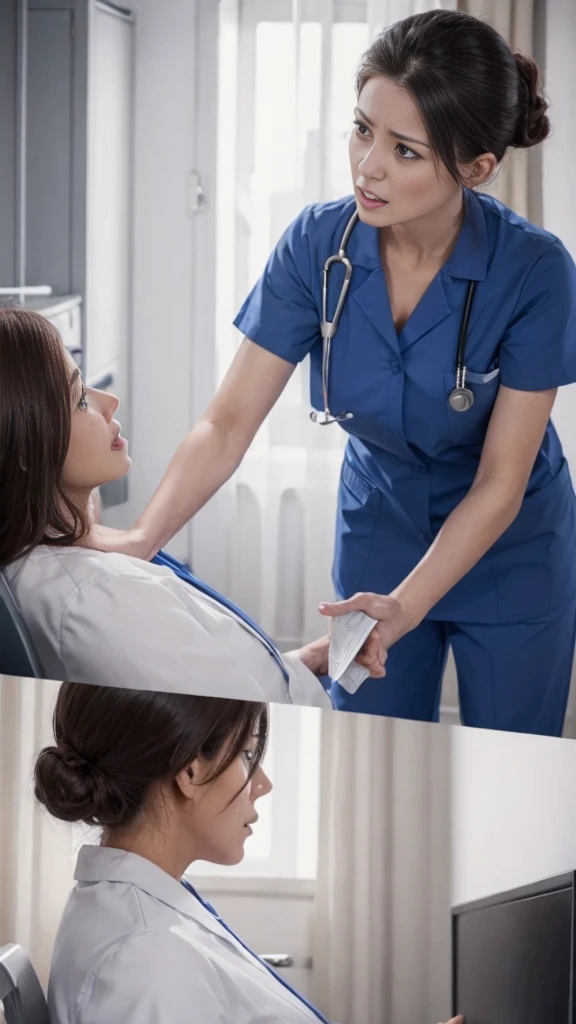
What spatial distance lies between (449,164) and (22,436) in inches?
17.2

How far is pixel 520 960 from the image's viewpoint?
2.21 ft

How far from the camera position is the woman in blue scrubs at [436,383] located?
3.03 ft

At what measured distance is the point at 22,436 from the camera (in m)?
0.95

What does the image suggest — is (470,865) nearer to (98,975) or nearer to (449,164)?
(98,975)

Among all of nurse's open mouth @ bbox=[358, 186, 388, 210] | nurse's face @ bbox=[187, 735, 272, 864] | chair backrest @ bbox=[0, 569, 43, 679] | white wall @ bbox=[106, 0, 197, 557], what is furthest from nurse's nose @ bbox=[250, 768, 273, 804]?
white wall @ bbox=[106, 0, 197, 557]

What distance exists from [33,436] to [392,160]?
15.5 inches

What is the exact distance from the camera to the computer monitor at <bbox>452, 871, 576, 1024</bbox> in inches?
26.4

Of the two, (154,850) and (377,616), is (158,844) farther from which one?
(377,616)

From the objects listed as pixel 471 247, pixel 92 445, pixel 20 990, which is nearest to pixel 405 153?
pixel 471 247

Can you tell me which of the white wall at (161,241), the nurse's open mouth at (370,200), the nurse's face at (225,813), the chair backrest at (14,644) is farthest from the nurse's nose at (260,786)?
the white wall at (161,241)

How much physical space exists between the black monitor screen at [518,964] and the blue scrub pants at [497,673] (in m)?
0.51

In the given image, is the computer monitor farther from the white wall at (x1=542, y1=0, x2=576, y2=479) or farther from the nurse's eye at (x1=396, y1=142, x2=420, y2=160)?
the white wall at (x1=542, y1=0, x2=576, y2=479)

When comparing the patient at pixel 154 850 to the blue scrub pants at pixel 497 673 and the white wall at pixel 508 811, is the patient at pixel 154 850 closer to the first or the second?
the white wall at pixel 508 811

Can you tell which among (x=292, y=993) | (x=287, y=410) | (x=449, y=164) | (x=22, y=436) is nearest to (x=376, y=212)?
(x=449, y=164)
